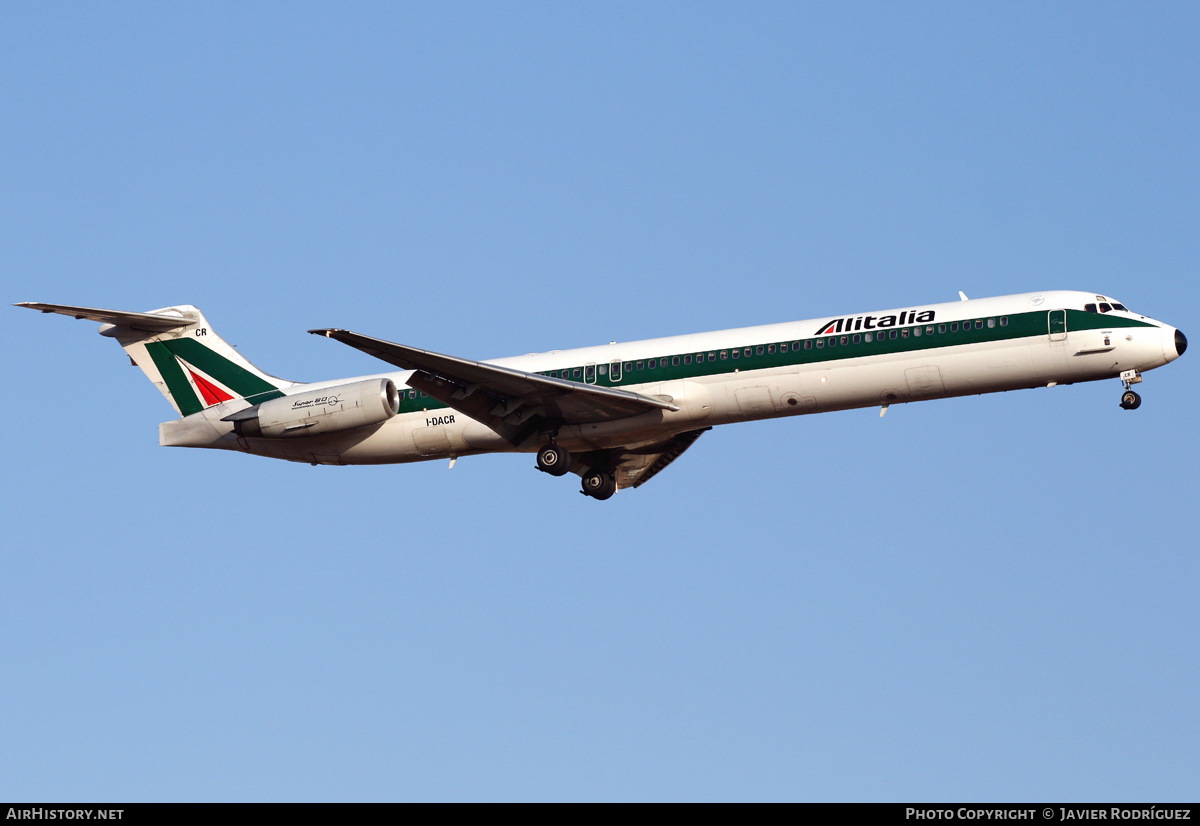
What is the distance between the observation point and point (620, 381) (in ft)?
101

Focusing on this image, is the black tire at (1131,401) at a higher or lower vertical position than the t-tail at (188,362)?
lower

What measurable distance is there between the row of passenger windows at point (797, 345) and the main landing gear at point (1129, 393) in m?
2.50

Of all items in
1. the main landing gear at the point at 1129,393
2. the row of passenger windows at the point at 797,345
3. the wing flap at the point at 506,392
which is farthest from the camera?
the wing flap at the point at 506,392

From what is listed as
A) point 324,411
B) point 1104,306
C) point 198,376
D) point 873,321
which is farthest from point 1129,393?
point 198,376

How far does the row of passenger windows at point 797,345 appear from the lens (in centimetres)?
2848

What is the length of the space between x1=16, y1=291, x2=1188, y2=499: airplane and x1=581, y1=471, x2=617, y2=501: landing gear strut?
38mm

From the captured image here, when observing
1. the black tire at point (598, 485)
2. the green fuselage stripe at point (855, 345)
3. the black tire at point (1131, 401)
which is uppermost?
the green fuselage stripe at point (855, 345)

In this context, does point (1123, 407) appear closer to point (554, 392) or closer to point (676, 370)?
point (676, 370)

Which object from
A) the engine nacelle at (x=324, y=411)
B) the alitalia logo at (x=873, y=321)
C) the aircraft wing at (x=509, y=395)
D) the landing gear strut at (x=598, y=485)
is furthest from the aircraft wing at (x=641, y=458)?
the engine nacelle at (x=324, y=411)

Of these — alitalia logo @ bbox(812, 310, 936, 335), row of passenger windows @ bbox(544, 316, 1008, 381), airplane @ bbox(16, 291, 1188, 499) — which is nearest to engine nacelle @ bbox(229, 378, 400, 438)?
airplane @ bbox(16, 291, 1188, 499)

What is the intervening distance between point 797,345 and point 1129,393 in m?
6.51

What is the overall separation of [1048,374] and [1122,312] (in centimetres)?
187

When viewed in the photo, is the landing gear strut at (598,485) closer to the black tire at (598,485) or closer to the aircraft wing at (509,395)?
the black tire at (598,485)
